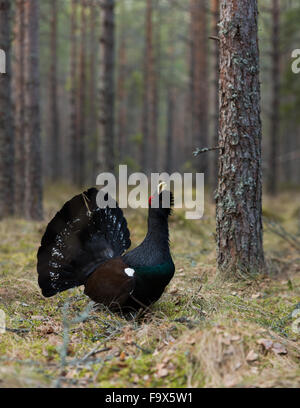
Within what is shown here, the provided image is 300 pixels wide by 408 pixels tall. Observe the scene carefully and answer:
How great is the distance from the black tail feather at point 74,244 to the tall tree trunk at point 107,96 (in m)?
5.54

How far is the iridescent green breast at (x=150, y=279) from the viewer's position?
396 centimetres

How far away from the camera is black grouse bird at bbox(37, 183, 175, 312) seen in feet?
13.1

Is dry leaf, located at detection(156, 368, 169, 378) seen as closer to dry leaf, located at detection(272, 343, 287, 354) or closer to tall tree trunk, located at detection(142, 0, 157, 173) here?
dry leaf, located at detection(272, 343, 287, 354)

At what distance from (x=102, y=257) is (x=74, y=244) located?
336 millimetres

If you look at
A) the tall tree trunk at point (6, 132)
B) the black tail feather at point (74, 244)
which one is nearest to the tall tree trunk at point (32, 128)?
the tall tree trunk at point (6, 132)

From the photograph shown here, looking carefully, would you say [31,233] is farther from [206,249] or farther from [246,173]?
[246,173]

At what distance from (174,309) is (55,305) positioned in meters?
1.27

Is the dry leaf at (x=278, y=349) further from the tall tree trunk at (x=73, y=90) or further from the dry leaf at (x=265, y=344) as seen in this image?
the tall tree trunk at (x=73, y=90)

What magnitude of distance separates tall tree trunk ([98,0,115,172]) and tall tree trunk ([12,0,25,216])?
266 cm

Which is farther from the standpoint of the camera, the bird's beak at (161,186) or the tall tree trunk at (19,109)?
the tall tree trunk at (19,109)

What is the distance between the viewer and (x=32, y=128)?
9656 millimetres

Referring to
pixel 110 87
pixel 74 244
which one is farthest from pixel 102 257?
pixel 110 87

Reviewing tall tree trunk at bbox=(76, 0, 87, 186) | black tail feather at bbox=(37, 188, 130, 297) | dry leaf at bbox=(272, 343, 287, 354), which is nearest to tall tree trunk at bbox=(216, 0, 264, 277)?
black tail feather at bbox=(37, 188, 130, 297)
